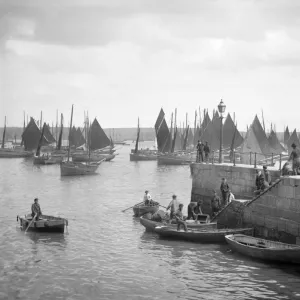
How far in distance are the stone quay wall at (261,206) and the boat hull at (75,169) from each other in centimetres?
4223

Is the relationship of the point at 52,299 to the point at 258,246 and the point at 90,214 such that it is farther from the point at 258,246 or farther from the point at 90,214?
the point at 90,214

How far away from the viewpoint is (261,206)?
21.6 metres

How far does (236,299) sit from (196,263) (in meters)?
4.36

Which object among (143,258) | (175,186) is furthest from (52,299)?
(175,186)

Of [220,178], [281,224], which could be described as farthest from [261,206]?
[220,178]

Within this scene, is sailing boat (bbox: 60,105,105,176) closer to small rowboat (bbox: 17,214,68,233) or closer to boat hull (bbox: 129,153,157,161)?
boat hull (bbox: 129,153,157,161)

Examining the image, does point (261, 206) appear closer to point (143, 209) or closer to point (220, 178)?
point (220, 178)

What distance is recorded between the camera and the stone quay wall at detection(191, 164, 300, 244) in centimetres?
1969

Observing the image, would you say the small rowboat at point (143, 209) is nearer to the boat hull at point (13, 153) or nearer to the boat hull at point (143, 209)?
the boat hull at point (143, 209)

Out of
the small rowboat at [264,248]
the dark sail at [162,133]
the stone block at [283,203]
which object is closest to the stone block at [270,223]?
the stone block at [283,203]

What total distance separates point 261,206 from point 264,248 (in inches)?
94.7

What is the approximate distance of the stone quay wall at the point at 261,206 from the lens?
1969 centimetres

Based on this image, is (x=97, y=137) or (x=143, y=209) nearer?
(x=143, y=209)

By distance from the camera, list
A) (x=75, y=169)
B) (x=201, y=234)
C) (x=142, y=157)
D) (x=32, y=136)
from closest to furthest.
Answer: (x=201, y=234)
(x=75, y=169)
(x=32, y=136)
(x=142, y=157)
